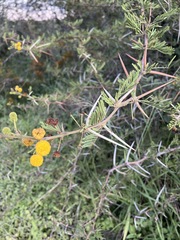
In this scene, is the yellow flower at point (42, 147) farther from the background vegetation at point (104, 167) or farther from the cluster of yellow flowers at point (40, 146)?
the background vegetation at point (104, 167)

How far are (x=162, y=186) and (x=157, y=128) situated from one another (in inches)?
10.2

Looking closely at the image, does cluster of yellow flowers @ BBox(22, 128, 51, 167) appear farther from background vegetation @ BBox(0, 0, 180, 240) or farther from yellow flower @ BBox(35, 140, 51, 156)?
background vegetation @ BBox(0, 0, 180, 240)

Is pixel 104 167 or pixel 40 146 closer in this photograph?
pixel 40 146

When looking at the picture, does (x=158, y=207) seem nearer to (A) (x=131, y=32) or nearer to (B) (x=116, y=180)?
(B) (x=116, y=180)

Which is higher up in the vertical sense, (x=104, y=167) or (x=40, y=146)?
(x=40, y=146)

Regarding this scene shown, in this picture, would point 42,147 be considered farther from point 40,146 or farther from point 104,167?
point 104,167

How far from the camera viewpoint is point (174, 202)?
1.28 metres

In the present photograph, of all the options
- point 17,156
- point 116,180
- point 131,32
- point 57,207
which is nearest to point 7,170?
point 17,156

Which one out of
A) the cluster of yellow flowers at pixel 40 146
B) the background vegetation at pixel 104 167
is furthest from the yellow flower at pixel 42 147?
the background vegetation at pixel 104 167

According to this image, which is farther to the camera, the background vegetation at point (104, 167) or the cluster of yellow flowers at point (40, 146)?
the background vegetation at point (104, 167)

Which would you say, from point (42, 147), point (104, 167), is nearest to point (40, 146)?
point (42, 147)

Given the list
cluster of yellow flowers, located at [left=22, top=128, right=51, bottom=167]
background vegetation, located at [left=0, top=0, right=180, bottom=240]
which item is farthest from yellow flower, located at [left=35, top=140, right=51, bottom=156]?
background vegetation, located at [left=0, top=0, right=180, bottom=240]

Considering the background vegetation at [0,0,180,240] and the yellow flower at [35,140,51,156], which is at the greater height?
the yellow flower at [35,140,51,156]

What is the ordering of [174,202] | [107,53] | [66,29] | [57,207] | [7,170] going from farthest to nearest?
1. [66,29]
2. [107,53]
3. [7,170]
4. [57,207]
5. [174,202]
